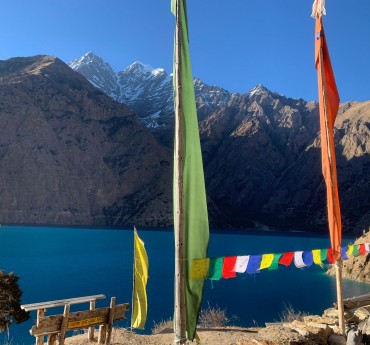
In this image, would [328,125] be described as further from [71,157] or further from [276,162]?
[276,162]

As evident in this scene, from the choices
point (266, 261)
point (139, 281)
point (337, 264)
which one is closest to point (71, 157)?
point (139, 281)

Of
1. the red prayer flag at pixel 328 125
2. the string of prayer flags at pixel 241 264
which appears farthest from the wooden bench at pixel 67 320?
the red prayer flag at pixel 328 125

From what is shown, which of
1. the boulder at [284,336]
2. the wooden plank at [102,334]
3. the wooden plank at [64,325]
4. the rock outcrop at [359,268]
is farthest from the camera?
the rock outcrop at [359,268]

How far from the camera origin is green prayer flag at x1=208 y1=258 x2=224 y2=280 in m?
5.87

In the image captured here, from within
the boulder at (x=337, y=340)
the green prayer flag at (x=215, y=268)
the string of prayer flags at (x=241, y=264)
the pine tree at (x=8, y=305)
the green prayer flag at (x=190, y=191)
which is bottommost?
the pine tree at (x=8, y=305)

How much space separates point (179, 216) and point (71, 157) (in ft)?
410

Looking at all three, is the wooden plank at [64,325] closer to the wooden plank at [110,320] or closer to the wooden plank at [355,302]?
the wooden plank at [110,320]

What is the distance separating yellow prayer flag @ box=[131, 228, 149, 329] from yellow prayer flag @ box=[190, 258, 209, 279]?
273 inches

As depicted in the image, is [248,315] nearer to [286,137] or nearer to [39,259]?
[39,259]

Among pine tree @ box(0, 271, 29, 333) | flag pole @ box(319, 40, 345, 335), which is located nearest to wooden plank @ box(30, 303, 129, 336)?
flag pole @ box(319, 40, 345, 335)

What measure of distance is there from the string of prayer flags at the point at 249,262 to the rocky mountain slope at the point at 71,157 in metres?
113

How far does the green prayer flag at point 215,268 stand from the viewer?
587cm

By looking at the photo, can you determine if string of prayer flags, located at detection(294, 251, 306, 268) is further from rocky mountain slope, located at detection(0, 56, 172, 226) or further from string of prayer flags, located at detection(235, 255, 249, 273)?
rocky mountain slope, located at detection(0, 56, 172, 226)

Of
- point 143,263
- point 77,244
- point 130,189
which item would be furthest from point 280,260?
point 130,189
